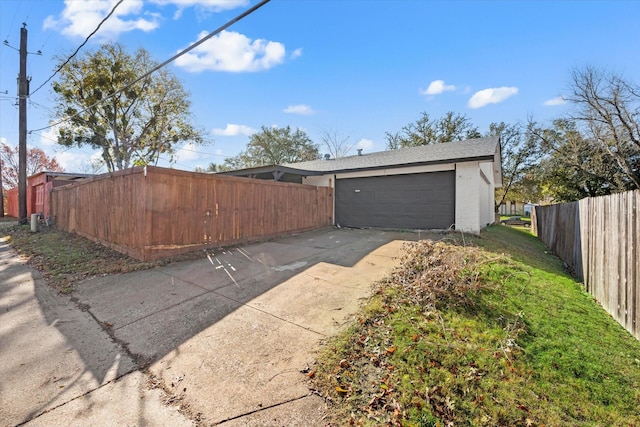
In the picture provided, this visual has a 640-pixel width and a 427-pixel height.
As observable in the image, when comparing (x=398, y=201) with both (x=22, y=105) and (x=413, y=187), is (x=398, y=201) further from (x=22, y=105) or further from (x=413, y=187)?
(x=22, y=105)

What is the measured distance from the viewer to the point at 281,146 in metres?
30.0

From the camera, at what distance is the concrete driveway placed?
2.11 m

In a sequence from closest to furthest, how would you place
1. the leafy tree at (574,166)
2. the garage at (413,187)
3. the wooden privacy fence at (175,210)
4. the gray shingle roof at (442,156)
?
the wooden privacy fence at (175,210) < the gray shingle roof at (442,156) < the garage at (413,187) < the leafy tree at (574,166)

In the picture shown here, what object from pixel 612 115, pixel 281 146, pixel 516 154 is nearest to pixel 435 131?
pixel 516 154

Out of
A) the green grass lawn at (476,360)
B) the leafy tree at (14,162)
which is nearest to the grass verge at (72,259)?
the green grass lawn at (476,360)

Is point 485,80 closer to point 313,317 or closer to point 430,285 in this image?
point 430,285

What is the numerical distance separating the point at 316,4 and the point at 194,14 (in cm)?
274

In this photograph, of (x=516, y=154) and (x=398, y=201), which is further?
(x=516, y=154)

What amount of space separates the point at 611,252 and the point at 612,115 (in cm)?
1791

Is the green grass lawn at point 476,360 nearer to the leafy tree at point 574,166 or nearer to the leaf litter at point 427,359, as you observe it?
the leaf litter at point 427,359

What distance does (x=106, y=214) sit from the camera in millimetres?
7320

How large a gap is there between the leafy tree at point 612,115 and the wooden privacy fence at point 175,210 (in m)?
18.2

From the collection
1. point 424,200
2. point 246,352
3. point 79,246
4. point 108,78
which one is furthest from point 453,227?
point 108,78

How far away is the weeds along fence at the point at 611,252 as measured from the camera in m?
3.35
